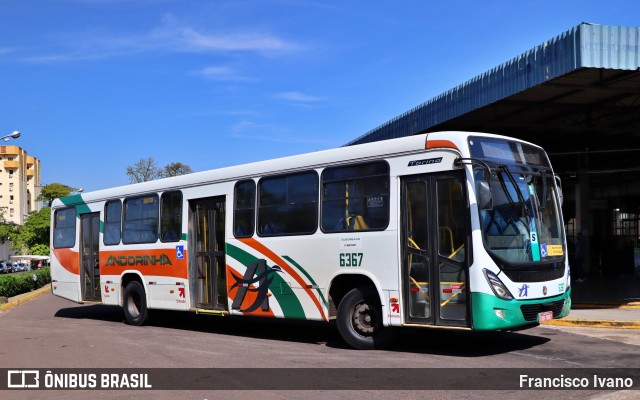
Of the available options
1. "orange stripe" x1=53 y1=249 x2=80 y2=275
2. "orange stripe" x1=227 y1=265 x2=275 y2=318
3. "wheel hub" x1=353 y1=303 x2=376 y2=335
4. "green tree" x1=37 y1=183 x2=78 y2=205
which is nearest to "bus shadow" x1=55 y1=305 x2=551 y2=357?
"wheel hub" x1=353 y1=303 x2=376 y2=335

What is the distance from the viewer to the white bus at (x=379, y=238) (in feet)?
29.9

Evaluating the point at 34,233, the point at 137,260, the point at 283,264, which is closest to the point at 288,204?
the point at 283,264

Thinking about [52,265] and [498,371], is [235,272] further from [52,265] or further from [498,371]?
[52,265]

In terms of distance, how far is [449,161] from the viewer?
934 centimetres

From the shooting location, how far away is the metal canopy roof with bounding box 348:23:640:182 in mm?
13336

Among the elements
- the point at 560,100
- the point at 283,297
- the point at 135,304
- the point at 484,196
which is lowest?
the point at 135,304

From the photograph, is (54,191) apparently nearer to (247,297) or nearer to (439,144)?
(247,297)

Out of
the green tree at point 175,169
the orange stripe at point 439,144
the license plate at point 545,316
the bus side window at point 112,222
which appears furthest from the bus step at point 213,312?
the green tree at point 175,169

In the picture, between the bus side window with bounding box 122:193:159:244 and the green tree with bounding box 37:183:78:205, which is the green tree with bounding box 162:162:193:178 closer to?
the bus side window with bounding box 122:193:159:244

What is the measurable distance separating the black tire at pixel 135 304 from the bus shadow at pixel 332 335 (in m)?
0.47

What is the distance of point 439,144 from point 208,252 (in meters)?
5.77

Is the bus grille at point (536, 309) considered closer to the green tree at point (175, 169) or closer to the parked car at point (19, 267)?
the green tree at point (175, 169)

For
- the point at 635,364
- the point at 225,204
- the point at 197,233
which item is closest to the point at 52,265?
the point at 197,233

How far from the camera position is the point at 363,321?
10.4m
